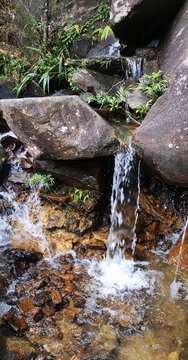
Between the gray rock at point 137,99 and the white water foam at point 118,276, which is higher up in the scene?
the gray rock at point 137,99

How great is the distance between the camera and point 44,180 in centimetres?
481

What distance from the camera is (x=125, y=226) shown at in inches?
181

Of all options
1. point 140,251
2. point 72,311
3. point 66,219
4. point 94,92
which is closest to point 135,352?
point 72,311

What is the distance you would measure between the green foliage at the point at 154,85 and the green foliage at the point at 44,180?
2346 mm

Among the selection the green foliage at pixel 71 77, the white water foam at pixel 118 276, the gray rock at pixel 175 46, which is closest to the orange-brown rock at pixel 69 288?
the white water foam at pixel 118 276

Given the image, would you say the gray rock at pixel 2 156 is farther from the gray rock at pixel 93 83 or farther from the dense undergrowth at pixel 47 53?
the gray rock at pixel 93 83

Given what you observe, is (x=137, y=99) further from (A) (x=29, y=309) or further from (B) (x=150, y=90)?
(A) (x=29, y=309)

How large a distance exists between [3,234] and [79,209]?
1.54 metres

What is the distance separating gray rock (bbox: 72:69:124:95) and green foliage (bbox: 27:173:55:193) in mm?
2057

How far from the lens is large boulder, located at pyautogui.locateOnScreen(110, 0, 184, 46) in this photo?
4.97m

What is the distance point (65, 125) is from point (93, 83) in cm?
187

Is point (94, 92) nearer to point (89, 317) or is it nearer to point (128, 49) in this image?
point (128, 49)

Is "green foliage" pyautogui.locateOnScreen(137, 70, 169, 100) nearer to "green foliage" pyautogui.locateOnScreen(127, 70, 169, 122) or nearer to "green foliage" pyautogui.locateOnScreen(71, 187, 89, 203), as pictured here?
"green foliage" pyautogui.locateOnScreen(127, 70, 169, 122)

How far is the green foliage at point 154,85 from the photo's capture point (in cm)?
428
